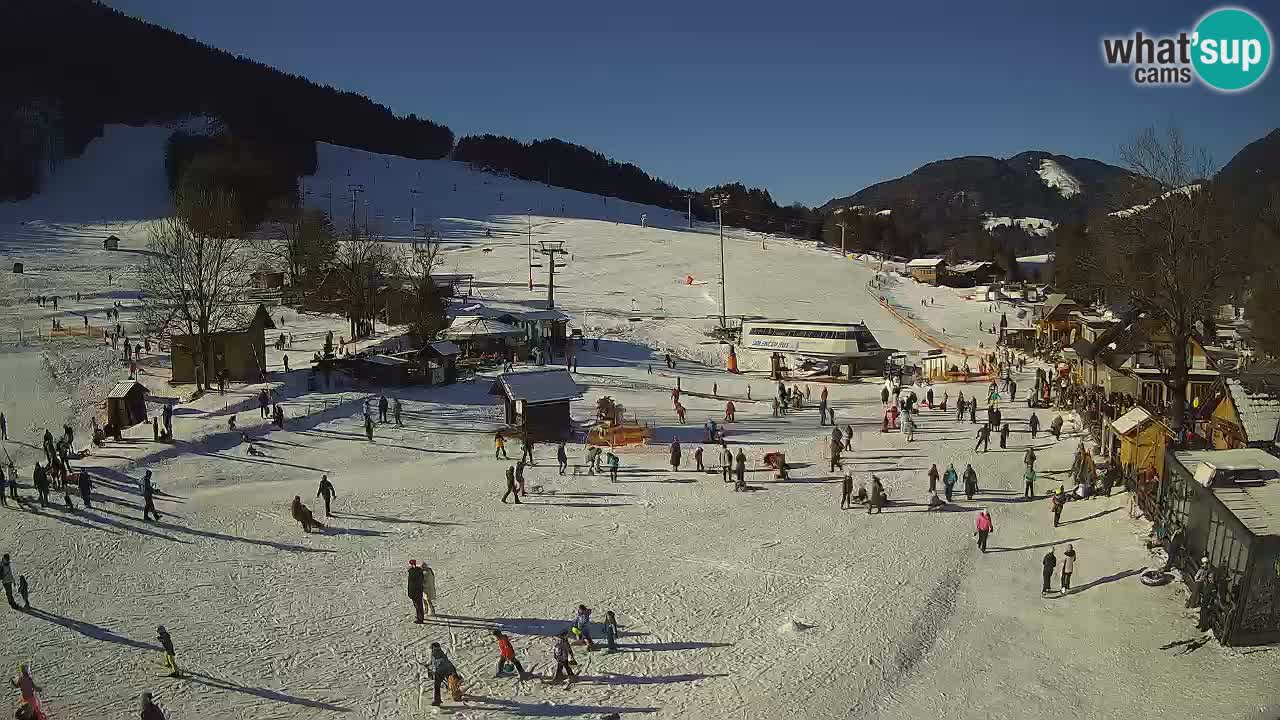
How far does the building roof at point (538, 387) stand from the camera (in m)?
24.0

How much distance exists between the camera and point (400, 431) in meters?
24.7

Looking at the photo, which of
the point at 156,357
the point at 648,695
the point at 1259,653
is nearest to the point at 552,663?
the point at 648,695

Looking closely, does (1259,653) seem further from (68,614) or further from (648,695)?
(68,614)

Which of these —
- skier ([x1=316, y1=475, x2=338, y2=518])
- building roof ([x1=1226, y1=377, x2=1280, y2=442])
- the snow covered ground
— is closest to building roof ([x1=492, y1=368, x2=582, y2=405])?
the snow covered ground

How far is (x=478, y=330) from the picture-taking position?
35.9m

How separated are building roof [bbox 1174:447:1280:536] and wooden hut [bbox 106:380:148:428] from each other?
24.9 meters

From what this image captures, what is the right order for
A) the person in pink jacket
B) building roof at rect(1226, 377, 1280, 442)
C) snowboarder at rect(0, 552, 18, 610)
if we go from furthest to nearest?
1. building roof at rect(1226, 377, 1280, 442)
2. the person in pink jacket
3. snowboarder at rect(0, 552, 18, 610)

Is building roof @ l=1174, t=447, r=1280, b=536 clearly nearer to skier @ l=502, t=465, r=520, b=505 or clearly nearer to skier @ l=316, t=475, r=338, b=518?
skier @ l=502, t=465, r=520, b=505

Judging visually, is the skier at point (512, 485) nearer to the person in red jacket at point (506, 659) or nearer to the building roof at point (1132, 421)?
the person in red jacket at point (506, 659)

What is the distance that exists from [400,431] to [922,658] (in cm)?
1650

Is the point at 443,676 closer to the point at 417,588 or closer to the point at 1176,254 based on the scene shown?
the point at 417,588

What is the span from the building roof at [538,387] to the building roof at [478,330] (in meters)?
11.0

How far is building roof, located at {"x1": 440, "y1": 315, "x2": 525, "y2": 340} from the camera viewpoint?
3572cm

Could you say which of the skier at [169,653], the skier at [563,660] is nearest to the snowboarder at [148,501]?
the skier at [169,653]
